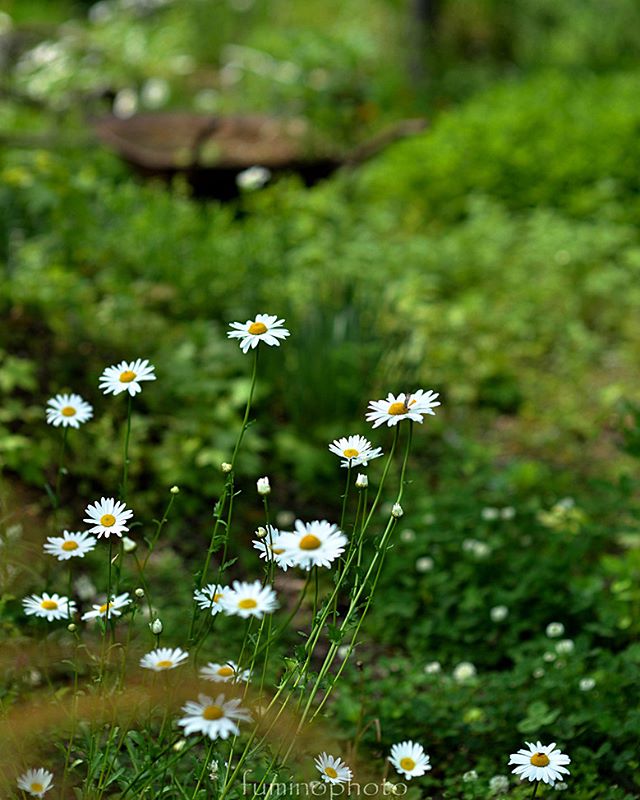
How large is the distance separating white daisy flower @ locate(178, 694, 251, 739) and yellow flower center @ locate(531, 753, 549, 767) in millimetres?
459

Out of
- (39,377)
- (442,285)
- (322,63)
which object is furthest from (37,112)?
Answer: (39,377)

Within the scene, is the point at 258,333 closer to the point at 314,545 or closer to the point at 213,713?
the point at 314,545

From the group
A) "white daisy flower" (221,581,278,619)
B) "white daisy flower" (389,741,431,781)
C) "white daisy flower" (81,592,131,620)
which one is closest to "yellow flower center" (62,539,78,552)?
"white daisy flower" (81,592,131,620)

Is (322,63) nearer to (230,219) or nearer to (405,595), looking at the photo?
(230,219)

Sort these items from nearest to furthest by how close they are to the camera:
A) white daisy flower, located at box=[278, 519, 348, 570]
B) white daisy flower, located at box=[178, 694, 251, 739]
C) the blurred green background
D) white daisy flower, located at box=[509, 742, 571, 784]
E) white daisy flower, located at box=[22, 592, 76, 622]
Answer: white daisy flower, located at box=[178, 694, 251, 739] → white daisy flower, located at box=[278, 519, 348, 570] → white daisy flower, located at box=[509, 742, 571, 784] → white daisy flower, located at box=[22, 592, 76, 622] → the blurred green background

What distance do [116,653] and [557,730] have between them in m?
0.88

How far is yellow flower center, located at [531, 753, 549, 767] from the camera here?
1.52 m

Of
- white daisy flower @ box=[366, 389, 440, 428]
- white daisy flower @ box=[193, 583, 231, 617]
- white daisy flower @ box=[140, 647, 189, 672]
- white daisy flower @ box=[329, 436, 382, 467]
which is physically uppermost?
white daisy flower @ box=[366, 389, 440, 428]

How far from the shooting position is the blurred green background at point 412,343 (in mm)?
2582

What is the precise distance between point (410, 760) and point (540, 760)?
0.82 ft

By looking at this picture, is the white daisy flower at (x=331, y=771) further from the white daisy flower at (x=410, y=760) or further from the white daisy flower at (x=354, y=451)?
the white daisy flower at (x=354, y=451)

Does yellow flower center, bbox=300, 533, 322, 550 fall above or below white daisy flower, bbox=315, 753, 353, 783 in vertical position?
above

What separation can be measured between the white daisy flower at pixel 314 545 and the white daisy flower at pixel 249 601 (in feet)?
0.20

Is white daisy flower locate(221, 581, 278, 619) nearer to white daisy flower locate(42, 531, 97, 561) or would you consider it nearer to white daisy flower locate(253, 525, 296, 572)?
white daisy flower locate(253, 525, 296, 572)
